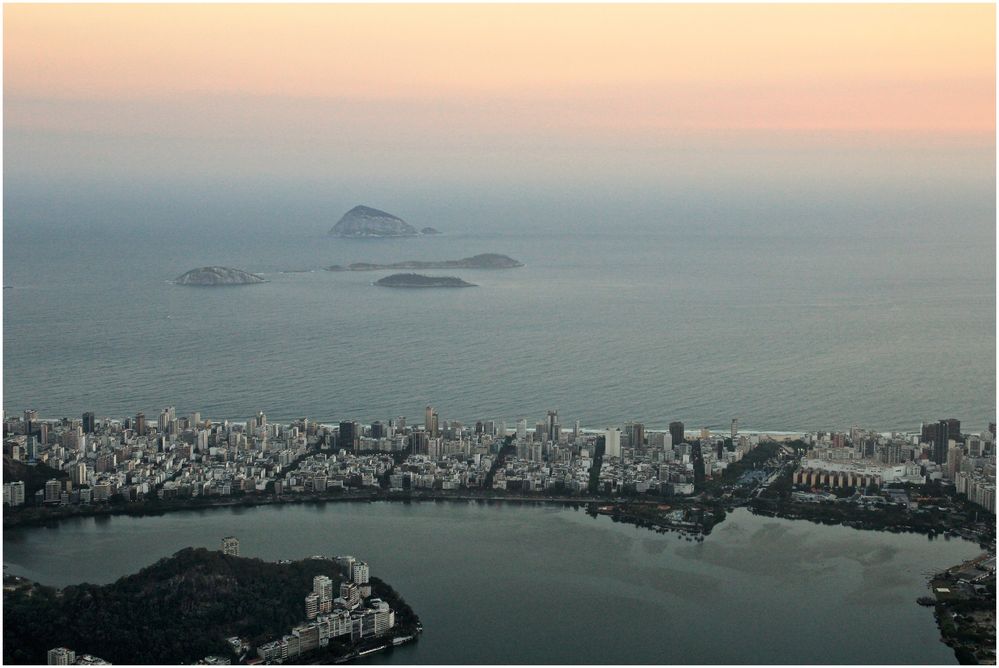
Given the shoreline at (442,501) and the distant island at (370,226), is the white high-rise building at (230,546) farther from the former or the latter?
the distant island at (370,226)

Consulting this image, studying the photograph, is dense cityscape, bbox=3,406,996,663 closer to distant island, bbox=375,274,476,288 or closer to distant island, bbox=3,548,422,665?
distant island, bbox=3,548,422,665

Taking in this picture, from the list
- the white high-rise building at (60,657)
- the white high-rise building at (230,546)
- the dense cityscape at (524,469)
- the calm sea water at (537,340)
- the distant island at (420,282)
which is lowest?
the white high-rise building at (60,657)

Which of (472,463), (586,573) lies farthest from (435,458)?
(586,573)

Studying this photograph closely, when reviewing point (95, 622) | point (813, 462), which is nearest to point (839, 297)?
point (813, 462)

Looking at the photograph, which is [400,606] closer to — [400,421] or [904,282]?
[400,421]

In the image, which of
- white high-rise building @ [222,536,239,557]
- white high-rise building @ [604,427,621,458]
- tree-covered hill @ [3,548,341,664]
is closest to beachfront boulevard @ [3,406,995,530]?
white high-rise building @ [604,427,621,458]

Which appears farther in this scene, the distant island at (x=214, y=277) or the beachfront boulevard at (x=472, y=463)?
the distant island at (x=214, y=277)

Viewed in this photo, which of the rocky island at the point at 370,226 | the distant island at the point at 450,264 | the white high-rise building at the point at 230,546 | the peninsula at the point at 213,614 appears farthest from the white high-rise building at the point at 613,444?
the rocky island at the point at 370,226
